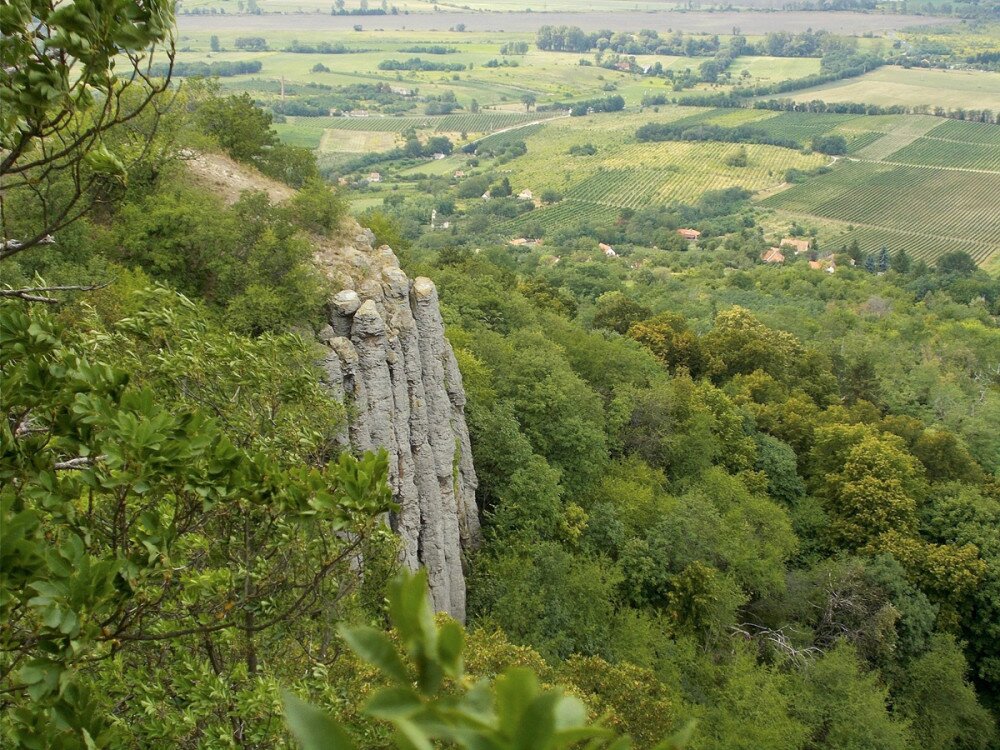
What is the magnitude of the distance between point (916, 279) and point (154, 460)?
9857 cm

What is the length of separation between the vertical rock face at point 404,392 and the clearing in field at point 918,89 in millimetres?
167420

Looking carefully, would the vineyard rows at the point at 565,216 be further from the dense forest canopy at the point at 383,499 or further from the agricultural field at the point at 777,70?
the agricultural field at the point at 777,70

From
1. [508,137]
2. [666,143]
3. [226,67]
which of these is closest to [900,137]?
[666,143]

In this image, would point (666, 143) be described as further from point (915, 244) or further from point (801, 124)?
point (915, 244)

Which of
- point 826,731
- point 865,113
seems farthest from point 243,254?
point 865,113

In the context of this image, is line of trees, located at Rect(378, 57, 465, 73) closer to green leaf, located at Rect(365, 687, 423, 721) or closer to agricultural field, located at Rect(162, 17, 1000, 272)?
agricultural field, located at Rect(162, 17, 1000, 272)

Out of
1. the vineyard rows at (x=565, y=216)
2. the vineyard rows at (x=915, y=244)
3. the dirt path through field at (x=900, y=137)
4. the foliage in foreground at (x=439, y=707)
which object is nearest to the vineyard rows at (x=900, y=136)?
the dirt path through field at (x=900, y=137)

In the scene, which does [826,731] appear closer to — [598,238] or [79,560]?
[79,560]

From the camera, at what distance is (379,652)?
5.95 feet

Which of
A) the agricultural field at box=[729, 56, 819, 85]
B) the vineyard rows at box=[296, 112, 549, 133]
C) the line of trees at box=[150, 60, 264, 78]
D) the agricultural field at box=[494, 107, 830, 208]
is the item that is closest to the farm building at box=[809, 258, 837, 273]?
the agricultural field at box=[494, 107, 830, 208]

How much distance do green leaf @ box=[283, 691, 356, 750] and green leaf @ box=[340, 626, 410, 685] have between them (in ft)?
0.53

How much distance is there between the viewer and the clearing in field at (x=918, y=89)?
159 meters

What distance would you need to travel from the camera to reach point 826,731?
2219 cm

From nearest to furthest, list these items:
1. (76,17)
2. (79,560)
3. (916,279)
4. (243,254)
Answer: (79,560) → (76,17) → (243,254) → (916,279)
